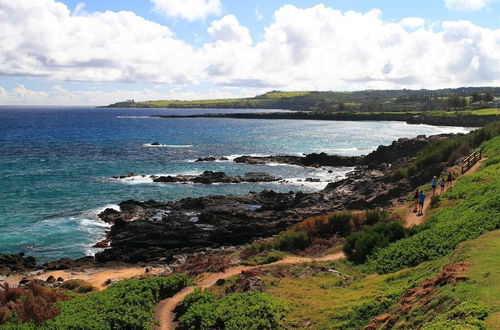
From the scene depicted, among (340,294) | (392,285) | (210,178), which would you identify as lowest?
(210,178)

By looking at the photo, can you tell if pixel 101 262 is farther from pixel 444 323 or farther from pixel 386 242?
pixel 444 323

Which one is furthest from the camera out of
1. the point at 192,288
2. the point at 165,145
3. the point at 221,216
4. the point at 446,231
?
the point at 165,145

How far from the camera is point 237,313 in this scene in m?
14.7

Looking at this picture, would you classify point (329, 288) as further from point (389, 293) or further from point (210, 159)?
point (210, 159)

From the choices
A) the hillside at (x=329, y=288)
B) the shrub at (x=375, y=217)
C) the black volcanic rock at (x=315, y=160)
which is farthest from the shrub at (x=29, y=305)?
the black volcanic rock at (x=315, y=160)

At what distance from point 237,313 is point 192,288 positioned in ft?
16.7

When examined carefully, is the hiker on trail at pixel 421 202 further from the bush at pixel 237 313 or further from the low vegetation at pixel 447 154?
the bush at pixel 237 313

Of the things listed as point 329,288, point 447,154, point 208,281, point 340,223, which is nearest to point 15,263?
point 208,281

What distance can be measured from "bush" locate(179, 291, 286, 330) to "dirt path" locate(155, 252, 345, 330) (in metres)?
0.83

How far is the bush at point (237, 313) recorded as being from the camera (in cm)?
1416

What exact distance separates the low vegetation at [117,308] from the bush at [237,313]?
1.57m

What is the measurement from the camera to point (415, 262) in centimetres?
1775

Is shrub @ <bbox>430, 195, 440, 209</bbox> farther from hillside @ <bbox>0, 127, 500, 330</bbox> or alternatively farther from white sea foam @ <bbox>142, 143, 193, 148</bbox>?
white sea foam @ <bbox>142, 143, 193, 148</bbox>

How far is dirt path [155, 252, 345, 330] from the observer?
53.2 feet
